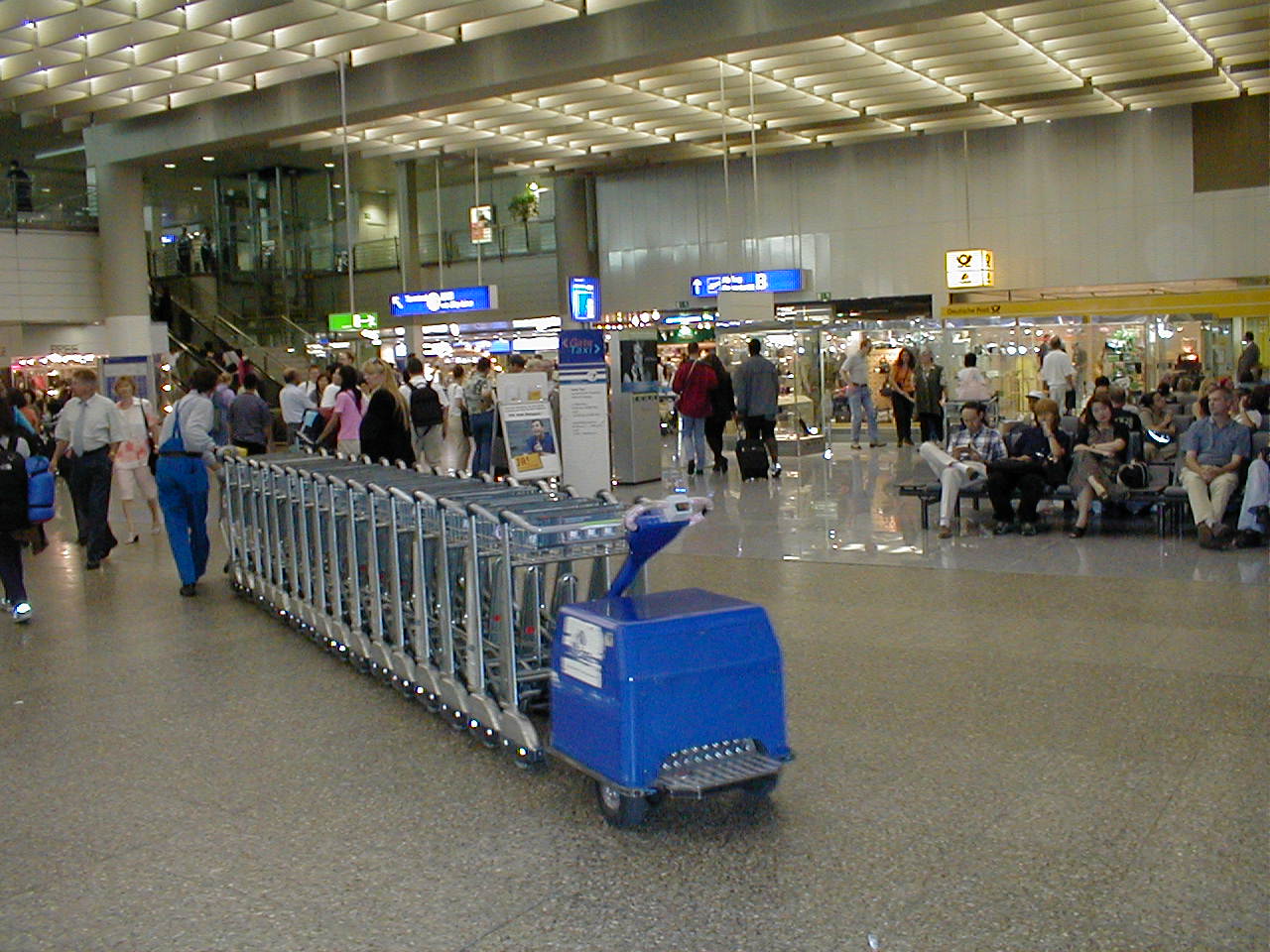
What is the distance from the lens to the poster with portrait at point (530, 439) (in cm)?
1470

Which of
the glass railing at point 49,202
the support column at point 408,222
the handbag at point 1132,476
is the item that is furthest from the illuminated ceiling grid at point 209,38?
the handbag at point 1132,476

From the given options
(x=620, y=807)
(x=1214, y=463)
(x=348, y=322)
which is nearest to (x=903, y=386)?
(x=1214, y=463)

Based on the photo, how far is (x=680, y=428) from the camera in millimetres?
18422

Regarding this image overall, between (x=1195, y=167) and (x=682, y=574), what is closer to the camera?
(x=682, y=574)

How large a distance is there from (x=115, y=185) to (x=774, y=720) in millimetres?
24242

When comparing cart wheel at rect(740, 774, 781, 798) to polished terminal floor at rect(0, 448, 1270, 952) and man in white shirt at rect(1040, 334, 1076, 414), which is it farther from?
man in white shirt at rect(1040, 334, 1076, 414)

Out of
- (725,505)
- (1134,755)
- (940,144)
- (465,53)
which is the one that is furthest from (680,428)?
(1134,755)

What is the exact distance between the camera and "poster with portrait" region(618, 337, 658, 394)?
17.2 meters

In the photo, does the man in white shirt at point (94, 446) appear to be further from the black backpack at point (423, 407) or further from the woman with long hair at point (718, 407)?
the woman with long hair at point (718, 407)

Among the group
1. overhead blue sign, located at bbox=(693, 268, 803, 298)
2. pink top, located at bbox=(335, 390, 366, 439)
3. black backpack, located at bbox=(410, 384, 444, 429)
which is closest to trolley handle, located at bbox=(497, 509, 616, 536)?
pink top, located at bbox=(335, 390, 366, 439)

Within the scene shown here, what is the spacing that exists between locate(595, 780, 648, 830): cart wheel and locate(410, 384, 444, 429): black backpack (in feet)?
37.9

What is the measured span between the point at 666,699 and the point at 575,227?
2741cm

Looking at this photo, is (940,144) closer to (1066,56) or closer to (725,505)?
(1066,56)

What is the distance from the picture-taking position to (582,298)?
17.9 metres
